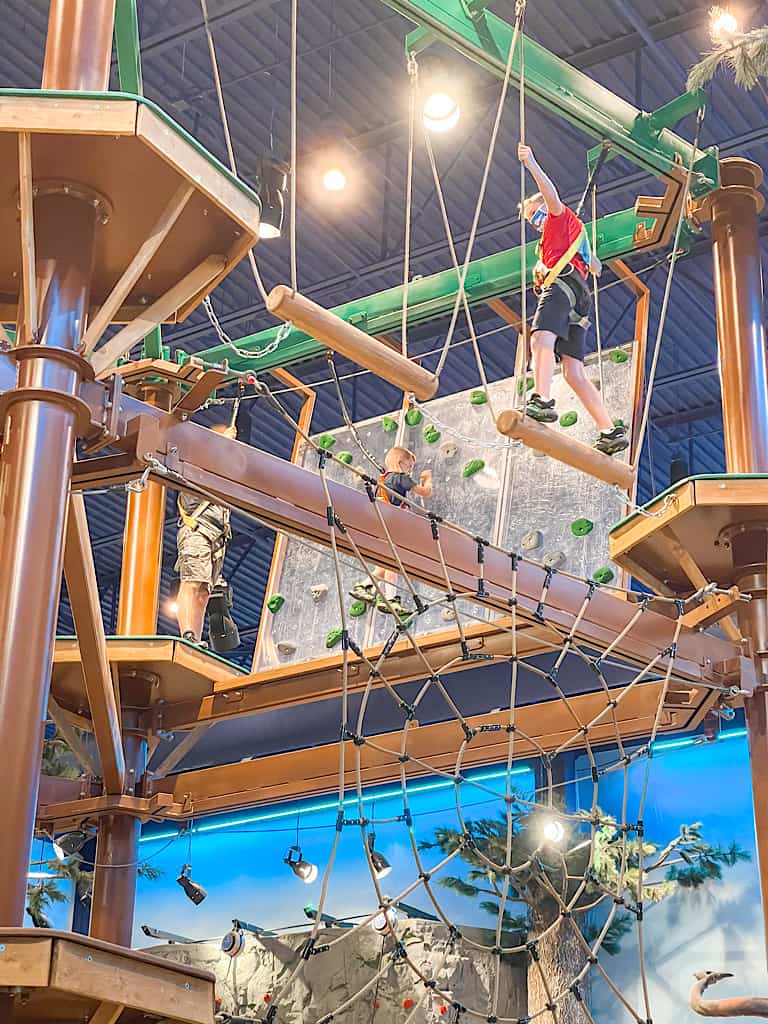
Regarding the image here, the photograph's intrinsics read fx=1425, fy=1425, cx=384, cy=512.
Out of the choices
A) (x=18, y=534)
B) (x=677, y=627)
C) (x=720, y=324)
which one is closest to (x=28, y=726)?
(x=18, y=534)

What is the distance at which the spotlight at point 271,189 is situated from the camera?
7.18 metres

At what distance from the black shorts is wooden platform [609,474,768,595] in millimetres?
916

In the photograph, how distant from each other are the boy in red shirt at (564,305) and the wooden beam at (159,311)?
1.96 meters

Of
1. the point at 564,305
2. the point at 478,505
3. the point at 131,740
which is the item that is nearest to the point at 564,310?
the point at 564,305

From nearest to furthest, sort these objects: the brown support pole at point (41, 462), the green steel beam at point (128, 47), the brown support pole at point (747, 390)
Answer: the brown support pole at point (41, 462), the green steel beam at point (128, 47), the brown support pole at point (747, 390)

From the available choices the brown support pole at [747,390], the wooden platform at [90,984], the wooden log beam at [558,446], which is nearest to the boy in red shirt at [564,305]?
the wooden log beam at [558,446]

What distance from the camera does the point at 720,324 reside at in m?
7.30

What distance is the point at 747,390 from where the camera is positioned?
7.13 metres

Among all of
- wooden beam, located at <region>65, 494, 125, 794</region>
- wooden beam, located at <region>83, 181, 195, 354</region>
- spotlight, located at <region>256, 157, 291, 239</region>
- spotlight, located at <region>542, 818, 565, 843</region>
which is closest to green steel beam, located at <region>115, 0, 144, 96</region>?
spotlight, located at <region>256, 157, 291, 239</region>

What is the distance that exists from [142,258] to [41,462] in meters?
0.79

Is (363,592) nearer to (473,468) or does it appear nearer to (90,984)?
(473,468)

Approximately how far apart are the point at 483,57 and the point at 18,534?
3.58 metres

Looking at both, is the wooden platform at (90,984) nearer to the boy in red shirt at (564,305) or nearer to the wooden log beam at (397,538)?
the wooden log beam at (397,538)

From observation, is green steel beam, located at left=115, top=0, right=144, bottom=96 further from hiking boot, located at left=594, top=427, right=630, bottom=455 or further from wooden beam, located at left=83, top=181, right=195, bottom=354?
hiking boot, located at left=594, top=427, right=630, bottom=455
